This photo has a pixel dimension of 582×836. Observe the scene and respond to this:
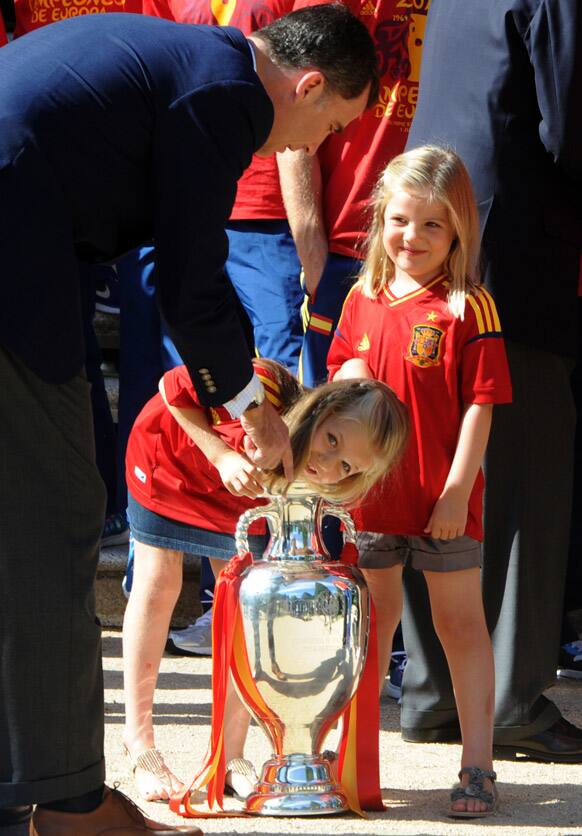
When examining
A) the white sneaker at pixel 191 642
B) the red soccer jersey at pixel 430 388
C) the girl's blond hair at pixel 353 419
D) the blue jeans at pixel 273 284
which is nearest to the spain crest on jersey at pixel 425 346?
the red soccer jersey at pixel 430 388

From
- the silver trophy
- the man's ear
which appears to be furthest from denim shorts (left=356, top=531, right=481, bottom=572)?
the man's ear

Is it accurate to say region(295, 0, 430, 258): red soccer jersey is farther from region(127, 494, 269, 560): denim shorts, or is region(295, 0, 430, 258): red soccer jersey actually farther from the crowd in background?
region(127, 494, 269, 560): denim shorts

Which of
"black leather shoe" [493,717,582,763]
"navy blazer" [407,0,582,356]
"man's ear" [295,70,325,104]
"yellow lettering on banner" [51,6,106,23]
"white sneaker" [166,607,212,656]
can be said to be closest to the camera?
"man's ear" [295,70,325,104]

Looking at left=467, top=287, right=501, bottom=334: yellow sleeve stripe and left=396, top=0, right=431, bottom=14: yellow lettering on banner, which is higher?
left=396, top=0, right=431, bottom=14: yellow lettering on banner

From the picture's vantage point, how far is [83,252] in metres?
2.79

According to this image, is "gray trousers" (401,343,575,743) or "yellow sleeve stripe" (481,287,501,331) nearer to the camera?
"yellow sleeve stripe" (481,287,501,331)

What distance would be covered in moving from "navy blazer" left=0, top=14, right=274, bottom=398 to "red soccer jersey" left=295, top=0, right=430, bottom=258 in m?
1.53

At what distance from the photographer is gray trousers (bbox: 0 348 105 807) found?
8.80 feet

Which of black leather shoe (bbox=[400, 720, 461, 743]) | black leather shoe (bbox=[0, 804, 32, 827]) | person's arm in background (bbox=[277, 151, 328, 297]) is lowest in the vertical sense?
black leather shoe (bbox=[400, 720, 461, 743])

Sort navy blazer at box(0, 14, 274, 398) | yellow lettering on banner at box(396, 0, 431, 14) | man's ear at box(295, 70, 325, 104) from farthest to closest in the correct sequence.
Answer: yellow lettering on banner at box(396, 0, 431, 14), man's ear at box(295, 70, 325, 104), navy blazer at box(0, 14, 274, 398)

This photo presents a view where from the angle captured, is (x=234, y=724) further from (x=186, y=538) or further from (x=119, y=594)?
(x=119, y=594)

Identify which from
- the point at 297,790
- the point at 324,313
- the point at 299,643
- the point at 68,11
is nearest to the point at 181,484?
the point at 299,643

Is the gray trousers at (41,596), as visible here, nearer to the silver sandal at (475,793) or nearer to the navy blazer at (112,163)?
the navy blazer at (112,163)

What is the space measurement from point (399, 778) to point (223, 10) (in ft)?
7.31
